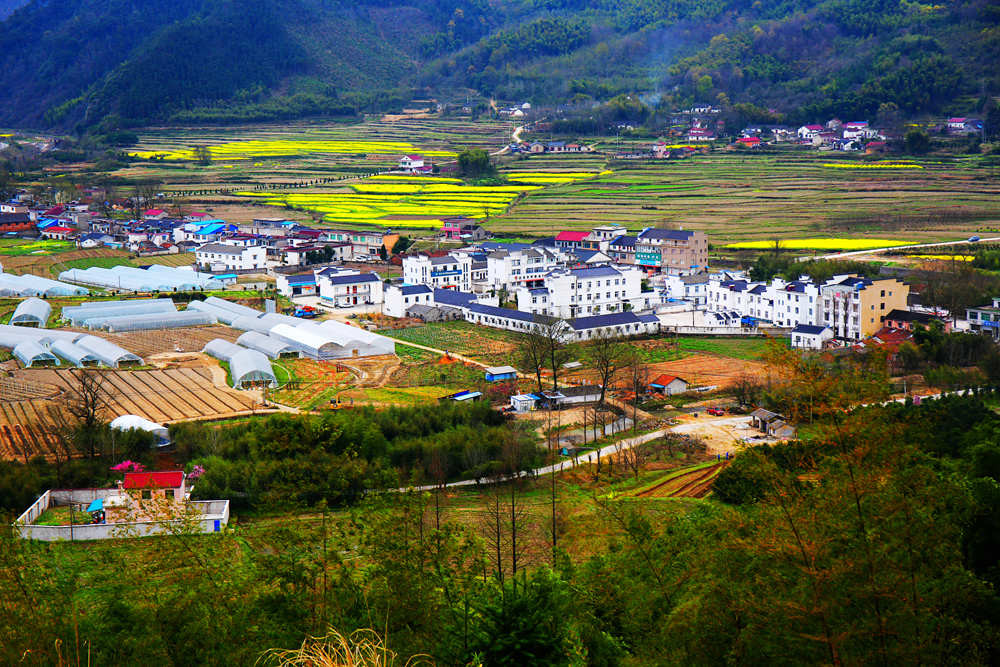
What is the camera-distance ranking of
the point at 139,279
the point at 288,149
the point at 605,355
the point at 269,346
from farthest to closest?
the point at 288,149 < the point at 139,279 < the point at 269,346 < the point at 605,355

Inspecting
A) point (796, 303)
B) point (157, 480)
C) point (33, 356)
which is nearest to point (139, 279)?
point (33, 356)

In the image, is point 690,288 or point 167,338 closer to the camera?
point 167,338

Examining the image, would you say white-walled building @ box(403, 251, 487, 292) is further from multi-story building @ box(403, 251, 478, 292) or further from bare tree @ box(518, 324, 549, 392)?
bare tree @ box(518, 324, 549, 392)

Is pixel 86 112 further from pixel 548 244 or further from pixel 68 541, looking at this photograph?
pixel 68 541

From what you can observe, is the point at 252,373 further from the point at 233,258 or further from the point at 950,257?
the point at 950,257

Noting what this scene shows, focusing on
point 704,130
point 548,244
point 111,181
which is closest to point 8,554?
point 548,244

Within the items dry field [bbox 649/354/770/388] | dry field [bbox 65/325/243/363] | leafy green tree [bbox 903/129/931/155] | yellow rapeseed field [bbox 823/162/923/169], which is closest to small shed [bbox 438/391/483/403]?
Answer: dry field [bbox 649/354/770/388]
